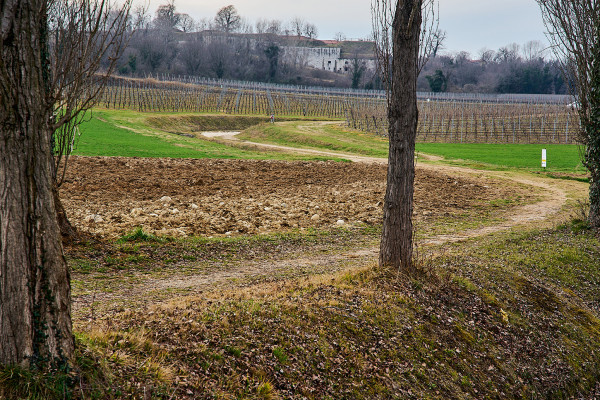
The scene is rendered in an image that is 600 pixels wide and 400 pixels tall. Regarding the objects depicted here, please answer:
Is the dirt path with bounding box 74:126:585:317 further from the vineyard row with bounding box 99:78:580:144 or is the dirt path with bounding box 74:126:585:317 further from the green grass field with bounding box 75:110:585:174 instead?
the vineyard row with bounding box 99:78:580:144

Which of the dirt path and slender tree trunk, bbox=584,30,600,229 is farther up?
slender tree trunk, bbox=584,30,600,229

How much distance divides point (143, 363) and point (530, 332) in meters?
5.86

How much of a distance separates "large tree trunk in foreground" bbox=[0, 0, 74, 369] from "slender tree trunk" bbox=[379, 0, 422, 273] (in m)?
4.68

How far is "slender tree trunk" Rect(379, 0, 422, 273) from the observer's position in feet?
22.7

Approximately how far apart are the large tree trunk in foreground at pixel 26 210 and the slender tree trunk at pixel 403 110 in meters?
4.68

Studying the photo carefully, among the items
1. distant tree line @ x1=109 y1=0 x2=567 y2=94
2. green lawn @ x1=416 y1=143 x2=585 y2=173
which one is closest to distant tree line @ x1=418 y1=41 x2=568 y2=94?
distant tree line @ x1=109 y1=0 x2=567 y2=94

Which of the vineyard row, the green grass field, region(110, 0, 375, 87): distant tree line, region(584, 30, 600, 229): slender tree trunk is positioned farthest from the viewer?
region(110, 0, 375, 87): distant tree line

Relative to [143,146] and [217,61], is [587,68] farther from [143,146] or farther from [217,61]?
[217,61]

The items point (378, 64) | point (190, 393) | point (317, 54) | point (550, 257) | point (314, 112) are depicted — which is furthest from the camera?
point (317, 54)

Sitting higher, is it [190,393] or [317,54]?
[317,54]

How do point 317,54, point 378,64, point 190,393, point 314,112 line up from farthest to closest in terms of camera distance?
point 317,54
point 314,112
point 378,64
point 190,393

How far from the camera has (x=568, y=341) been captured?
7672 millimetres

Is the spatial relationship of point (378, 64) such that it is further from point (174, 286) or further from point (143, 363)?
point (143, 363)

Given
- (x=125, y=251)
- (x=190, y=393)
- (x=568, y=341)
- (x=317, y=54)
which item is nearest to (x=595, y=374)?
(x=568, y=341)
